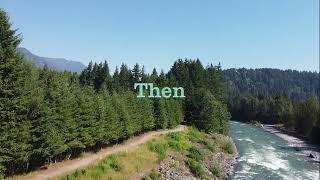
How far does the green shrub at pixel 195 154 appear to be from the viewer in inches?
2734

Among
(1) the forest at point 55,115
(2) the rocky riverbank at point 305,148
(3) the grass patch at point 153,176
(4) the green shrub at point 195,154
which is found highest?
(1) the forest at point 55,115

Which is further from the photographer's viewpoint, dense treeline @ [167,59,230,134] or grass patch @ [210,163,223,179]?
dense treeline @ [167,59,230,134]

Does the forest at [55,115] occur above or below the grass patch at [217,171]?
above

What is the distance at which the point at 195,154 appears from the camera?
232 feet

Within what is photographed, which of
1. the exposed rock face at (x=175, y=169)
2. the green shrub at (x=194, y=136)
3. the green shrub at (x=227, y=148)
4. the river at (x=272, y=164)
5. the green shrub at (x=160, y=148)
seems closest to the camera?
the exposed rock face at (x=175, y=169)

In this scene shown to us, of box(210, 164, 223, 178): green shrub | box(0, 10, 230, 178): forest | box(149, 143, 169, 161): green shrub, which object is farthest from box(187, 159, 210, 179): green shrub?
box(0, 10, 230, 178): forest

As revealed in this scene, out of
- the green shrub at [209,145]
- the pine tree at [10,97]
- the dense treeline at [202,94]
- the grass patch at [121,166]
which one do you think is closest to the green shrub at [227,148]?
the green shrub at [209,145]

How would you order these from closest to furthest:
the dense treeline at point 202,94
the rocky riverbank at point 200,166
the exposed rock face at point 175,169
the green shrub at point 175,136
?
the exposed rock face at point 175,169 → the rocky riverbank at point 200,166 → the green shrub at point 175,136 → the dense treeline at point 202,94

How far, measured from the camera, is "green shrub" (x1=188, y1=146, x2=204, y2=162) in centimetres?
6944

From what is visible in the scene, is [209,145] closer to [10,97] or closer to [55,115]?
[55,115]

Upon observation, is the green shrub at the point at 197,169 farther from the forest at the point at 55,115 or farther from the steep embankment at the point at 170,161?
the forest at the point at 55,115

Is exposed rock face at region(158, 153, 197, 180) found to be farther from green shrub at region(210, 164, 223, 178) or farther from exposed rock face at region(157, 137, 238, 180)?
green shrub at region(210, 164, 223, 178)

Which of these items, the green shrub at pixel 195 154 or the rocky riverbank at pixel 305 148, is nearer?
the green shrub at pixel 195 154

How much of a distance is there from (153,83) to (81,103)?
188 feet
